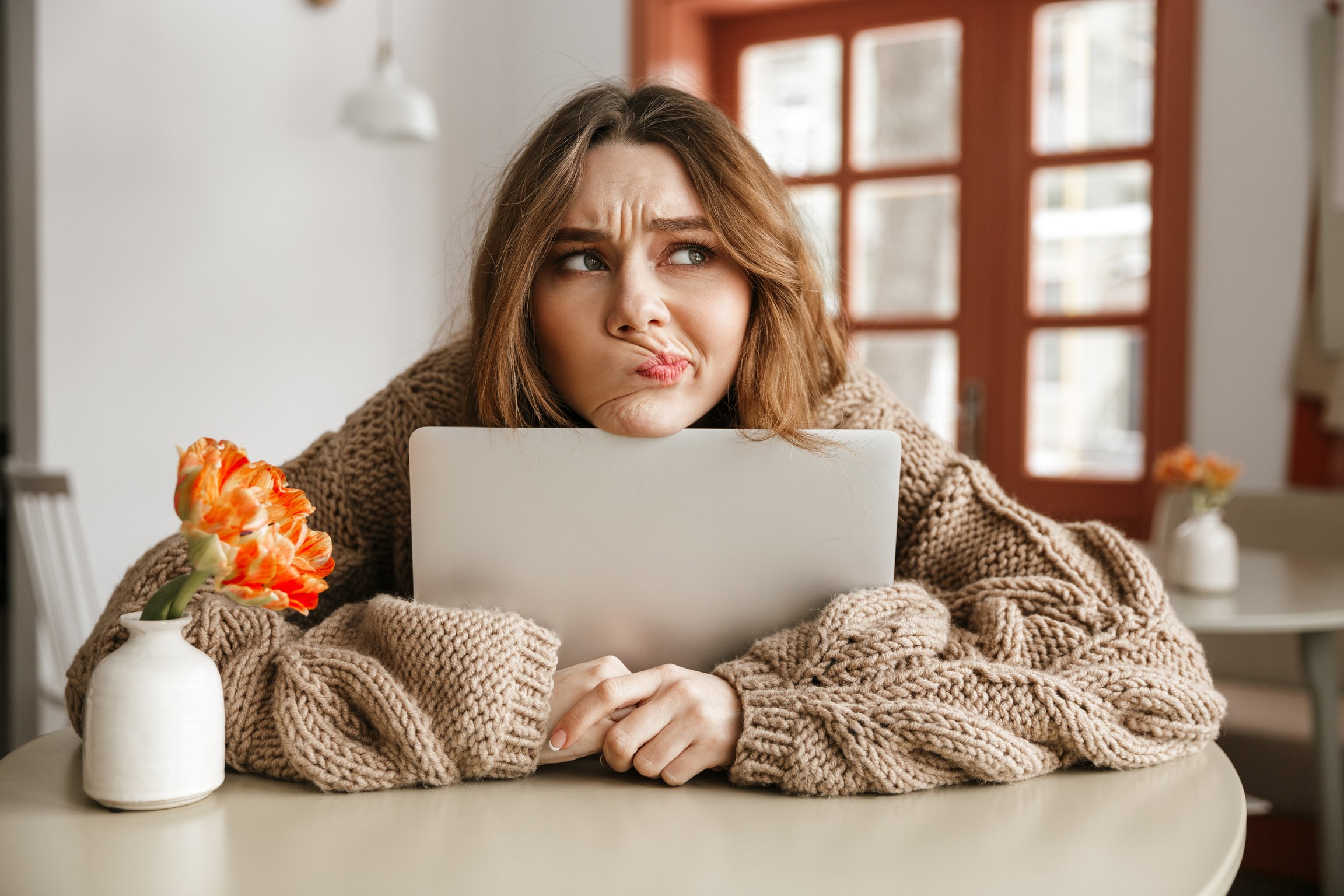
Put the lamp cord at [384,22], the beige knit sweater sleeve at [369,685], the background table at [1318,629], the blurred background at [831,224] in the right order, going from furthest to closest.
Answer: the lamp cord at [384,22]
the blurred background at [831,224]
the background table at [1318,629]
the beige knit sweater sleeve at [369,685]

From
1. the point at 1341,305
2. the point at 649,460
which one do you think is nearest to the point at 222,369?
the point at 649,460

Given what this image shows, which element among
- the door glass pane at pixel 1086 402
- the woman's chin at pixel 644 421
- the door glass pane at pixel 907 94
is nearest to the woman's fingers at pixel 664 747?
the woman's chin at pixel 644 421

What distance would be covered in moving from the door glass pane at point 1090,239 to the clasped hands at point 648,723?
2656 mm

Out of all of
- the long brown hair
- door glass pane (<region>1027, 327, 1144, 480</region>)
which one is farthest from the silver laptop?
door glass pane (<region>1027, 327, 1144, 480</region>)

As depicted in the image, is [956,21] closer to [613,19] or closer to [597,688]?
[613,19]

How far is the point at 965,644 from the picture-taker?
2.65ft

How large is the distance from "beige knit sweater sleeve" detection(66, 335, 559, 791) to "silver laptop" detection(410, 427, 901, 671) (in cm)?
5

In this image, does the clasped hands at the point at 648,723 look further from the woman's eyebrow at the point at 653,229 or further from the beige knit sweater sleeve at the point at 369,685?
the woman's eyebrow at the point at 653,229

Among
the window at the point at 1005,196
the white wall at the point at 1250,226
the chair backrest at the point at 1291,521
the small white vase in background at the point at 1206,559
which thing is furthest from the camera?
the window at the point at 1005,196

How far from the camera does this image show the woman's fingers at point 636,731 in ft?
2.41

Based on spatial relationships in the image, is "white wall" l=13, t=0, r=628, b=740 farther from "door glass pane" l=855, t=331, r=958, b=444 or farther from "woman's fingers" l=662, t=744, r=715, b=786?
"woman's fingers" l=662, t=744, r=715, b=786

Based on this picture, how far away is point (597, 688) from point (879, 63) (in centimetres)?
308

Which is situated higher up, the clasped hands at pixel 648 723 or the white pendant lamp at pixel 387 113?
the white pendant lamp at pixel 387 113

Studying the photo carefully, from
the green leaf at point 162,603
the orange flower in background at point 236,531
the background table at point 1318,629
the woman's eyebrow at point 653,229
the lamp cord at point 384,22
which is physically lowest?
the background table at point 1318,629
